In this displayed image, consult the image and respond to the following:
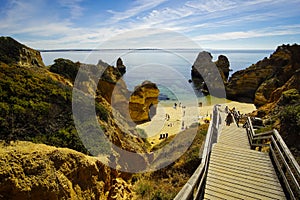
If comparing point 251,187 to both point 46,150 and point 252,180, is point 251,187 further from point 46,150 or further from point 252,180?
point 46,150

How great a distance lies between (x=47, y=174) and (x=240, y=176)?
4463mm

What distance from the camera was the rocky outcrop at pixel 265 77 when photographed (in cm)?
2941

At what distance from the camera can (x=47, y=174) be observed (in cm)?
431

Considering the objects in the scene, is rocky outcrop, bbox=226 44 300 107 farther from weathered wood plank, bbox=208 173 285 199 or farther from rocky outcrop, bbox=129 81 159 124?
weathered wood plank, bbox=208 173 285 199

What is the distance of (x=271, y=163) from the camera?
17.6ft

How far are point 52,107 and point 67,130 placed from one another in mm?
1048

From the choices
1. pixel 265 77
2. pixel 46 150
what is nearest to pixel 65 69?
pixel 46 150

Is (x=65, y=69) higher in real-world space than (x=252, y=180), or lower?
higher

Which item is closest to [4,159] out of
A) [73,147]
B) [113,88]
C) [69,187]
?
[69,187]

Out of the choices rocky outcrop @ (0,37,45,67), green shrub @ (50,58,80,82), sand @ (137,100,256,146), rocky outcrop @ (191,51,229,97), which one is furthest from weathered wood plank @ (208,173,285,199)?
rocky outcrop @ (191,51,229,97)

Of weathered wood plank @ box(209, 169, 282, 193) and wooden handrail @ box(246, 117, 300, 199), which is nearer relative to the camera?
wooden handrail @ box(246, 117, 300, 199)

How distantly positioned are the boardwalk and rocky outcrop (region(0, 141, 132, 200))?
3.02 metres

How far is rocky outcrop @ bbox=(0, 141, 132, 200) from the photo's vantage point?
388 centimetres

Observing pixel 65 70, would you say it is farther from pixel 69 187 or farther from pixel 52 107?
pixel 69 187
